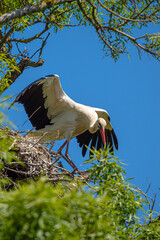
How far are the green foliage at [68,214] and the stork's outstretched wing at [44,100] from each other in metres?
2.59

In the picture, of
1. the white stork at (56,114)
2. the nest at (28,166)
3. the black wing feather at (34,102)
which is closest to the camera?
the nest at (28,166)

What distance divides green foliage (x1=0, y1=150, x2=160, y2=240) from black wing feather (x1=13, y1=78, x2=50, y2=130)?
7.90ft

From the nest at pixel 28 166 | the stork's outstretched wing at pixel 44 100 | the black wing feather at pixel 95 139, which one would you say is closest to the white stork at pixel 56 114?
the stork's outstretched wing at pixel 44 100

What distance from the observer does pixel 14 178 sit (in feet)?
15.1

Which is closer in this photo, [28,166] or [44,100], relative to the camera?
[28,166]

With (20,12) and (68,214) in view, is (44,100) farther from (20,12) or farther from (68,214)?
(68,214)

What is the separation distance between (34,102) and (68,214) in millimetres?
3815

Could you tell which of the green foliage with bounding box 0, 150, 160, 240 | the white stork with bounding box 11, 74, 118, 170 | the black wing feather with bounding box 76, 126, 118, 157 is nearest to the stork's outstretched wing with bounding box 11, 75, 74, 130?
the white stork with bounding box 11, 74, 118, 170

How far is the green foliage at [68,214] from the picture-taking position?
2.26 m

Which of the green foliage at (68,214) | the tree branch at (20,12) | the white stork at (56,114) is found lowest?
the green foliage at (68,214)

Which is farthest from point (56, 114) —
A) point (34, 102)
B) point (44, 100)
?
point (34, 102)

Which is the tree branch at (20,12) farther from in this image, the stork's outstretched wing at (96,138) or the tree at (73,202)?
the stork's outstretched wing at (96,138)

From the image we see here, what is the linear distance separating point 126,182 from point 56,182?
1.22 m

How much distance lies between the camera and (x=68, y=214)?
99.8 inches
